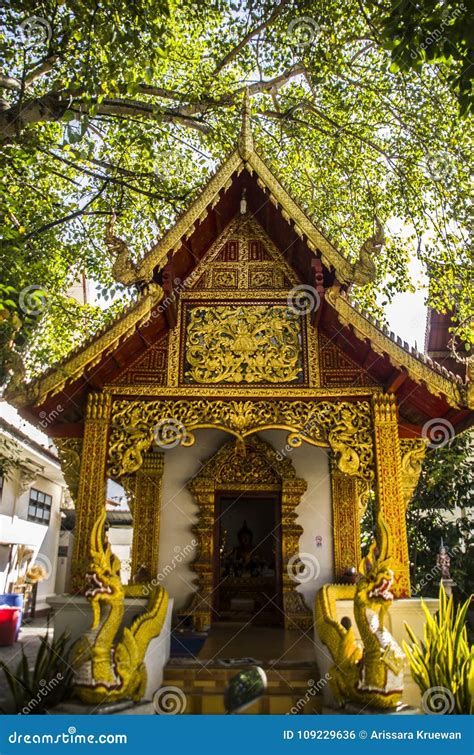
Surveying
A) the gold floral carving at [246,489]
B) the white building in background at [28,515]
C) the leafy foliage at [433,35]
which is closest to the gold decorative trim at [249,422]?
the gold floral carving at [246,489]

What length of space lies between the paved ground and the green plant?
1.78 metres

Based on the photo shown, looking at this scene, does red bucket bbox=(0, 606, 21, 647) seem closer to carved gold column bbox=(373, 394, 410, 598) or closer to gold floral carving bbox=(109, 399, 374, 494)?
gold floral carving bbox=(109, 399, 374, 494)

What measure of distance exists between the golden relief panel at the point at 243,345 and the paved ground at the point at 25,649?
153 inches

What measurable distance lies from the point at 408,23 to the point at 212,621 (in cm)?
718

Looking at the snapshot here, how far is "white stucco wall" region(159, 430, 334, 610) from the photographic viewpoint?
24.9ft

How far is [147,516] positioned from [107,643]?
3316mm

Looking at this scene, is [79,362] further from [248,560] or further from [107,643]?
[248,560]

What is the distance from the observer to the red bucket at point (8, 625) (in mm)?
11328

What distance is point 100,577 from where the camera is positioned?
15.2ft

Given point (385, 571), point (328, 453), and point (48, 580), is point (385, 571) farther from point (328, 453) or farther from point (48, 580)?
point (48, 580)

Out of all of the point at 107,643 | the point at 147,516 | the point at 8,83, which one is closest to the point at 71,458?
the point at 107,643

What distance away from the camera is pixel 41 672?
4.79 m

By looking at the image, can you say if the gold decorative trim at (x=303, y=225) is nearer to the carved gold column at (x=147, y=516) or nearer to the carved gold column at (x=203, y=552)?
the carved gold column at (x=203, y=552)

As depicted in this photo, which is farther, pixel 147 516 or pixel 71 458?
pixel 147 516
